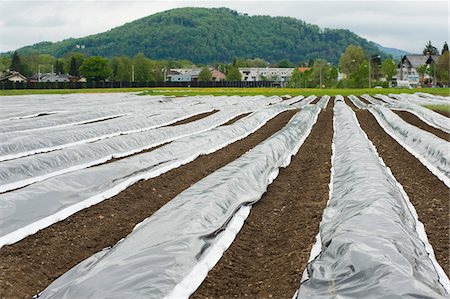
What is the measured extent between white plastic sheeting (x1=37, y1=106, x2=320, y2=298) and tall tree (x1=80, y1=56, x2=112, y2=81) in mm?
85306

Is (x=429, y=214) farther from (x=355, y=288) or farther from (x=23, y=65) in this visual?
(x=23, y=65)

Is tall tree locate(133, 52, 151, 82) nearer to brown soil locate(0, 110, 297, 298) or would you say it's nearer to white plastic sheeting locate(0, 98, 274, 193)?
white plastic sheeting locate(0, 98, 274, 193)

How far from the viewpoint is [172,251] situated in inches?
198

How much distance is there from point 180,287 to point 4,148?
8055 millimetres

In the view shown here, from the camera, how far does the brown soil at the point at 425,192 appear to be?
6.17 m

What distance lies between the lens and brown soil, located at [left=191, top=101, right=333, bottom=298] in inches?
194

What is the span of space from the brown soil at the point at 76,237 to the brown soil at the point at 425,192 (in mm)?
3617

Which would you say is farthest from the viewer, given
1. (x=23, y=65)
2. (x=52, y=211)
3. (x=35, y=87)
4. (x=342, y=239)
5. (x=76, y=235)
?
(x=23, y=65)

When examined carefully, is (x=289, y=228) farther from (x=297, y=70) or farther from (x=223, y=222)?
(x=297, y=70)

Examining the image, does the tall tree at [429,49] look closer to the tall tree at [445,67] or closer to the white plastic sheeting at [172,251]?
the tall tree at [445,67]

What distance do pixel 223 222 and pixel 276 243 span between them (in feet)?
2.19

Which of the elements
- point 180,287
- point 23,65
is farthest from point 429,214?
point 23,65

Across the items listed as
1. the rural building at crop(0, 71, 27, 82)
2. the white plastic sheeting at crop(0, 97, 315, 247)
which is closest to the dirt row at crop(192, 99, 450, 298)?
the white plastic sheeting at crop(0, 97, 315, 247)

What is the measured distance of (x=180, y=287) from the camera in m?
4.54
